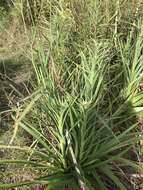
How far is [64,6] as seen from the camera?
12.6ft

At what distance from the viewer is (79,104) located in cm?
283

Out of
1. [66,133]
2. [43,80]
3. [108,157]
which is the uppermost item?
[43,80]

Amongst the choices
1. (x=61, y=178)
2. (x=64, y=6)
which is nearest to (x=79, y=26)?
(x=64, y=6)

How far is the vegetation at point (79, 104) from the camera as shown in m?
2.75

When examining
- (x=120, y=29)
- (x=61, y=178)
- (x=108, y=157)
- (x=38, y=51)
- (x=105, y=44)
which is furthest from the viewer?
(x=120, y=29)

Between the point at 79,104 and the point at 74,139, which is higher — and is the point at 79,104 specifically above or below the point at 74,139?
above

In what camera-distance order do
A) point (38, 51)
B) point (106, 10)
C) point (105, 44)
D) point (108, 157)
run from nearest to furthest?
point (108, 157) < point (38, 51) < point (105, 44) < point (106, 10)

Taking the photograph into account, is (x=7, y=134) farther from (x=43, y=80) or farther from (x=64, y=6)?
(x=64, y=6)

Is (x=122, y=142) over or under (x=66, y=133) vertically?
under

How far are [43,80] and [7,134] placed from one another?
1.96 feet

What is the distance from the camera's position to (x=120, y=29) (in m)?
3.94

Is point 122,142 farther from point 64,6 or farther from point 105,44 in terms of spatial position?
point 64,6

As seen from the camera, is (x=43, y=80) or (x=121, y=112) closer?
(x=43, y=80)

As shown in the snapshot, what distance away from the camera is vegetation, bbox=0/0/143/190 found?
2.75 meters
